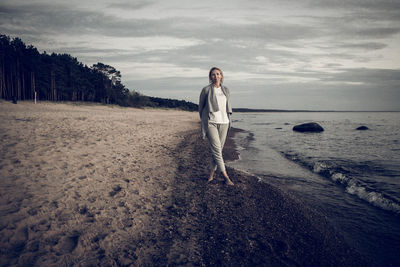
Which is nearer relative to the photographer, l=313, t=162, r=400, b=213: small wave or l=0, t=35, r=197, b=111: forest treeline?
l=313, t=162, r=400, b=213: small wave

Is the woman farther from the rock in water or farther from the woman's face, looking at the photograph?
the rock in water

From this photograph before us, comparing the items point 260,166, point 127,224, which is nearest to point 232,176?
point 260,166

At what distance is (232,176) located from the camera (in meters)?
5.90

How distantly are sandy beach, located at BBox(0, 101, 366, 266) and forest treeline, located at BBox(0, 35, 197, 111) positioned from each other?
111 ft

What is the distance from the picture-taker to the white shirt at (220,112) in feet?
15.7

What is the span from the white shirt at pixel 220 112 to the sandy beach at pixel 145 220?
162 cm

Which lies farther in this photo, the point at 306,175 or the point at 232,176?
the point at 306,175

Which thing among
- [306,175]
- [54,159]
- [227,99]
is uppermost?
[227,99]

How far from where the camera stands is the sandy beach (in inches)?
105

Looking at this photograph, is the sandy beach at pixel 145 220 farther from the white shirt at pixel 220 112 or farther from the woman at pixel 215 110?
the white shirt at pixel 220 112

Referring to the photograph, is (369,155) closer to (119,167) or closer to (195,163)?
(195,163)

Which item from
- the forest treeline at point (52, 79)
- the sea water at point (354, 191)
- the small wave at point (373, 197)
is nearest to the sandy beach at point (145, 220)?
the sea water at point (354, 191)

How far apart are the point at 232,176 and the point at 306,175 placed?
2805 mm

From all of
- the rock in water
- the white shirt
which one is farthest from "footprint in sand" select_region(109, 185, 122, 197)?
the rock in water
